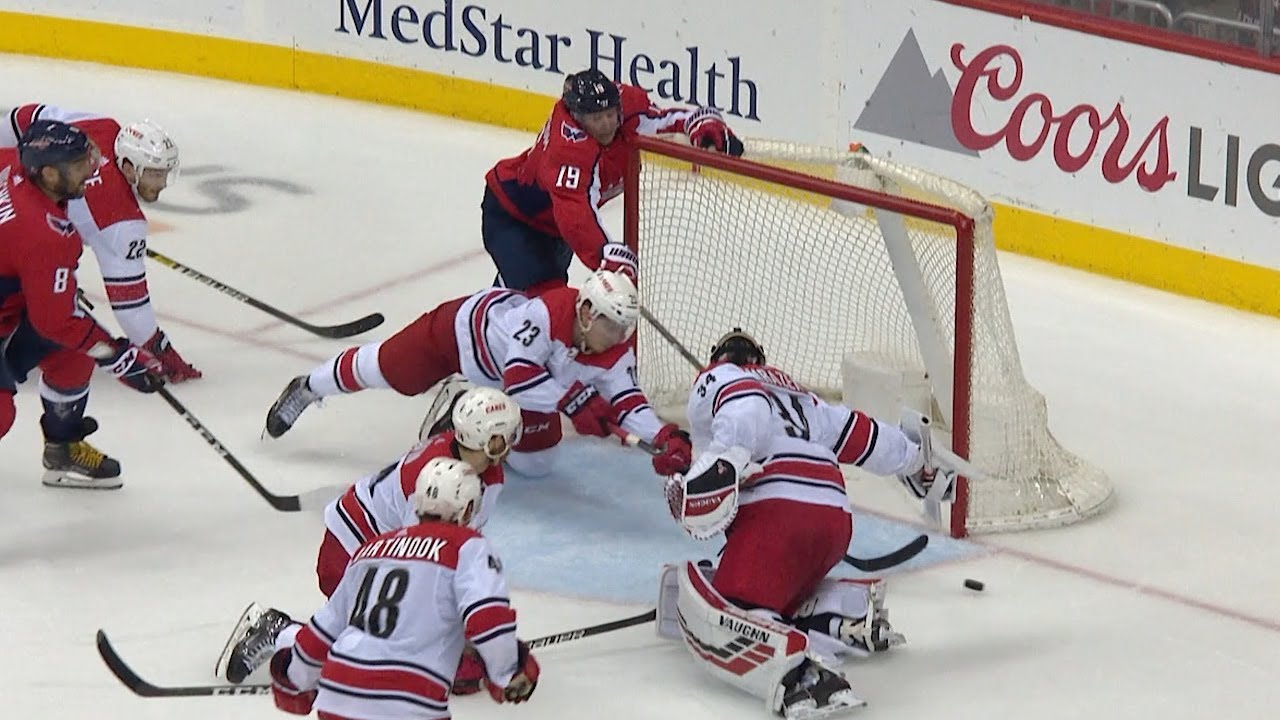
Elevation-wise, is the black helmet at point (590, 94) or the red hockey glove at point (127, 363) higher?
the black helmet at point (590, 94)

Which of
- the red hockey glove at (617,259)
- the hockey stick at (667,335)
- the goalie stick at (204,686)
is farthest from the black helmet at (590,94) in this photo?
the goalie stick at (204,686)

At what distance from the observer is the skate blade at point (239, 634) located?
4730mm

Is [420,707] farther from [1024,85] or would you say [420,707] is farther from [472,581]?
[1024,85]

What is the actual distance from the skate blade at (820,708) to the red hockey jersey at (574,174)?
5.26 ft

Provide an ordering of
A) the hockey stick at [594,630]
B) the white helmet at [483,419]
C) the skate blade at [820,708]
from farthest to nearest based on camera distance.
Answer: the hockey stick at [594,630], the skate blade at [820,708], the white helmet at [483,419]

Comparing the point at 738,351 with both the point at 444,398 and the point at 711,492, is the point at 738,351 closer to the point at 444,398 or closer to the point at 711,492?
the point at 711,492

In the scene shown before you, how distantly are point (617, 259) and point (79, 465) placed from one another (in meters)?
1.35

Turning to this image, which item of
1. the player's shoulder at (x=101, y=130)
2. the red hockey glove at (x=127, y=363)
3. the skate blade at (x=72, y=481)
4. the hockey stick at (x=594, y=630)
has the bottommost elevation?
the skate blade at (x=72, y=481)

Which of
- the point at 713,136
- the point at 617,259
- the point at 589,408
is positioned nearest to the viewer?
the point at 589,408

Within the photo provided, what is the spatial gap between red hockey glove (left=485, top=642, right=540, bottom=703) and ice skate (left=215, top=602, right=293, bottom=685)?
81 cm

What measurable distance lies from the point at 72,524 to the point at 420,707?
6.30 feet

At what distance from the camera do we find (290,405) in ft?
19.8

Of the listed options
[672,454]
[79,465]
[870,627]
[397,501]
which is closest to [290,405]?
[79,465]

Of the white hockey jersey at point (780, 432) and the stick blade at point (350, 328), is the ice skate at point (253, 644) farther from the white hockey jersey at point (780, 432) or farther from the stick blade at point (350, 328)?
the stick blade at point (350, 328)
